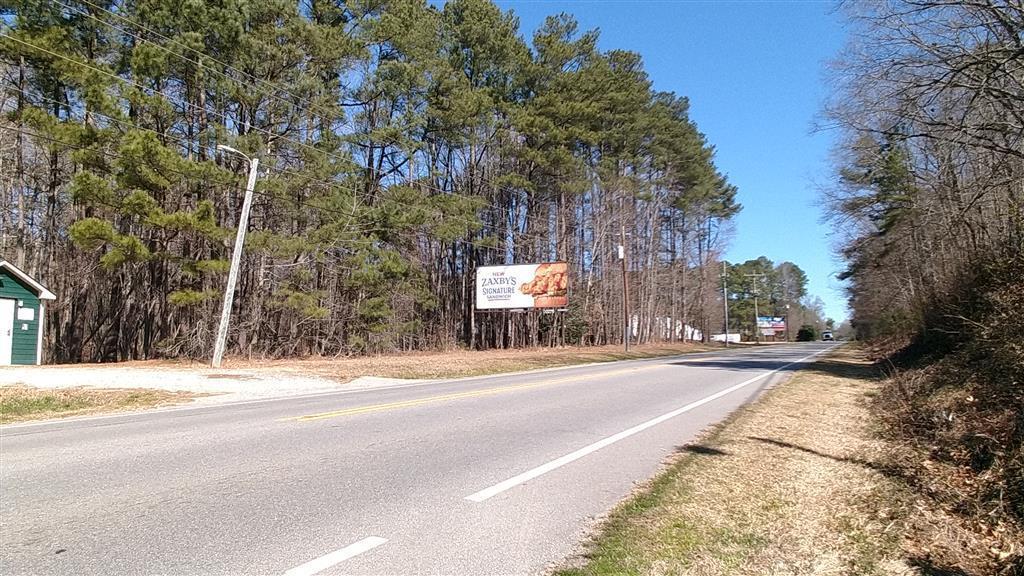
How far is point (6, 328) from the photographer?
19797 millimetres

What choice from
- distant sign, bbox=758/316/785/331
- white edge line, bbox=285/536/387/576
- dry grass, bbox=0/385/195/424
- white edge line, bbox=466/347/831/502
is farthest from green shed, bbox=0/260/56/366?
distant sign, bbox=758/316/785/331

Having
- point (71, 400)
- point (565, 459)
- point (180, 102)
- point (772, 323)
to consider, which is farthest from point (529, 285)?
point (772, 323)

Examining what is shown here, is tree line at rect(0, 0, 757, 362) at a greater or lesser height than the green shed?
greater

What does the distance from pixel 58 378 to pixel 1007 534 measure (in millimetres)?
18206

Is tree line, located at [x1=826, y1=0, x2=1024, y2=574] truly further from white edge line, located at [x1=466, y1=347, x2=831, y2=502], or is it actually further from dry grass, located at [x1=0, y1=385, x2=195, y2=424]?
dry grass, located at [x1=0, y1=385, x2=195, y2=424]

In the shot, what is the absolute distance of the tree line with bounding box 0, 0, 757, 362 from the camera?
20688 mm

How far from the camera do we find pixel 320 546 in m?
3.75

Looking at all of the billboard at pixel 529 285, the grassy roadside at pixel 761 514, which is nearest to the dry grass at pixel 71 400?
the grassy roadside at pixel 761 514

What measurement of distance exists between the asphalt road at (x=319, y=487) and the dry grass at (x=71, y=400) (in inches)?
53.4

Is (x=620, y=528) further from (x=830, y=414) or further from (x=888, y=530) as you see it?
(x=830, y=414)

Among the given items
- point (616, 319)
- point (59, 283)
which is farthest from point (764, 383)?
point (616, 319)

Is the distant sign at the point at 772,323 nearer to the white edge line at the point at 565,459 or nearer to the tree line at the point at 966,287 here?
the tree line at the point at 966,287

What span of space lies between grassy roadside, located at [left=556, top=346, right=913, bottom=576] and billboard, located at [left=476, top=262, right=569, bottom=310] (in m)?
27.0

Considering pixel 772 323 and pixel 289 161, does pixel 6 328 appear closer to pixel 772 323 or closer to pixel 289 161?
pixel 289 161
